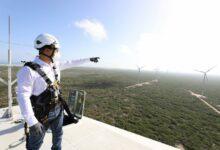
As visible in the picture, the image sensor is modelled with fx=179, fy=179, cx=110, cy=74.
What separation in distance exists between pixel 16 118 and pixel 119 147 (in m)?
4.17

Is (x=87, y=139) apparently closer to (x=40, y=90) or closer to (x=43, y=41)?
(x=40, y=90)

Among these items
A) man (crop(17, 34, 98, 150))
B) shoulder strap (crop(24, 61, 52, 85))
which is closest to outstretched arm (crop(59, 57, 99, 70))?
man (crop(17, 34, 98, 150))

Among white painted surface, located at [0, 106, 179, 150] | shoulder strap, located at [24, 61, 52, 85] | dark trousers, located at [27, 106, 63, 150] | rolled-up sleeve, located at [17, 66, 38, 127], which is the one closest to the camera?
rolled-up sleeve, located at [17, 66, 38, 127]

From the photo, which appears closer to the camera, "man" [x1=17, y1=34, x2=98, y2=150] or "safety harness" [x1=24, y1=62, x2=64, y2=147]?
"man" [x1=17, y1=34, x2=98, y2=150]

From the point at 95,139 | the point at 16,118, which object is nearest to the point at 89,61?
the point at 95,139

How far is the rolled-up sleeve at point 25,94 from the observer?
234cm

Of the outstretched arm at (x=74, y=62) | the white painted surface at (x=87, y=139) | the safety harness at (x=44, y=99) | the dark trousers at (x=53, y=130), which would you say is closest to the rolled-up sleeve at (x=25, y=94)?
the safety harness at (x=44, y=99)

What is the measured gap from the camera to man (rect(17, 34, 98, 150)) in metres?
2.38

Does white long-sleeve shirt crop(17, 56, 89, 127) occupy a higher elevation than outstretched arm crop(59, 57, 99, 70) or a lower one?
lower

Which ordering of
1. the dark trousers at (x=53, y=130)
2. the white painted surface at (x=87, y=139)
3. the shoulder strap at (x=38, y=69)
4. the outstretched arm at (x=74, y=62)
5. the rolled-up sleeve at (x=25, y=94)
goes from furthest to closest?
the white painted surface at (x=87, y=139), the outstretched arm at (x=74, y=62), the dark trousers at (x=53, y=130), the shoulder strap at (x=38, y=69), the rolled-up sleeve at (x=25, y=94)

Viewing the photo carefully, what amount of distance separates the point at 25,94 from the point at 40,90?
0.99ft

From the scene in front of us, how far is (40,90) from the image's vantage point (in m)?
2.66

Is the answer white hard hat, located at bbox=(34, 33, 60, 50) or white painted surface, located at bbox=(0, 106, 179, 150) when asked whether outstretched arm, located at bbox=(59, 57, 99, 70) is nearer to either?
white hard hat, located at bbox=(34, 33, 60, 50)

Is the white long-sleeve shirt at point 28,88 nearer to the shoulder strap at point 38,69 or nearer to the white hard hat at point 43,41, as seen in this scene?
the shoulder strap at point 38,69
